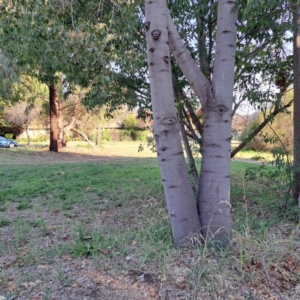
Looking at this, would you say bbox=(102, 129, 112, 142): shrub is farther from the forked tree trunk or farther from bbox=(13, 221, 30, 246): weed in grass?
the forked tree trunk

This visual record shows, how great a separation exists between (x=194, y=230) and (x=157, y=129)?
1093 millimetres

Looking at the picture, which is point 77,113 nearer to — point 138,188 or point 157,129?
point 138,188

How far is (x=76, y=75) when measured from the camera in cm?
449

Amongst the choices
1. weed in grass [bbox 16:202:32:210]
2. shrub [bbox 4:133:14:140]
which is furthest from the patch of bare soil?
shrub [bbox 4:133:14:140]

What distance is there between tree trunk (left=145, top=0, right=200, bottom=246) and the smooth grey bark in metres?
0.17

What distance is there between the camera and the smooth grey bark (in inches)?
108

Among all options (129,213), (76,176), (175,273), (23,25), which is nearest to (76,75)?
(23,25)

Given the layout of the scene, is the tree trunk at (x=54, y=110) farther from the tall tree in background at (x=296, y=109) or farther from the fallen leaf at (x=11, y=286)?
the fallen leaf at (x=11, y=286)

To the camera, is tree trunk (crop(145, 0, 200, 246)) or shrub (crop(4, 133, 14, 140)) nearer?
tree trunk (crop(145, 0, 200, 246))

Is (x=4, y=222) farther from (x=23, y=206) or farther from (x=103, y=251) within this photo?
(x=103, y=251)

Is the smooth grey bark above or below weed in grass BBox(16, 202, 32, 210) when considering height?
above

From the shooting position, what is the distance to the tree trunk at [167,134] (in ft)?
8.98

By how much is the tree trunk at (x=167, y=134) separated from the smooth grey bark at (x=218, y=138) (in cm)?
17

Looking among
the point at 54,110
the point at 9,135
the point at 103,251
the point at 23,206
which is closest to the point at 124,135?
the point at 9,135
